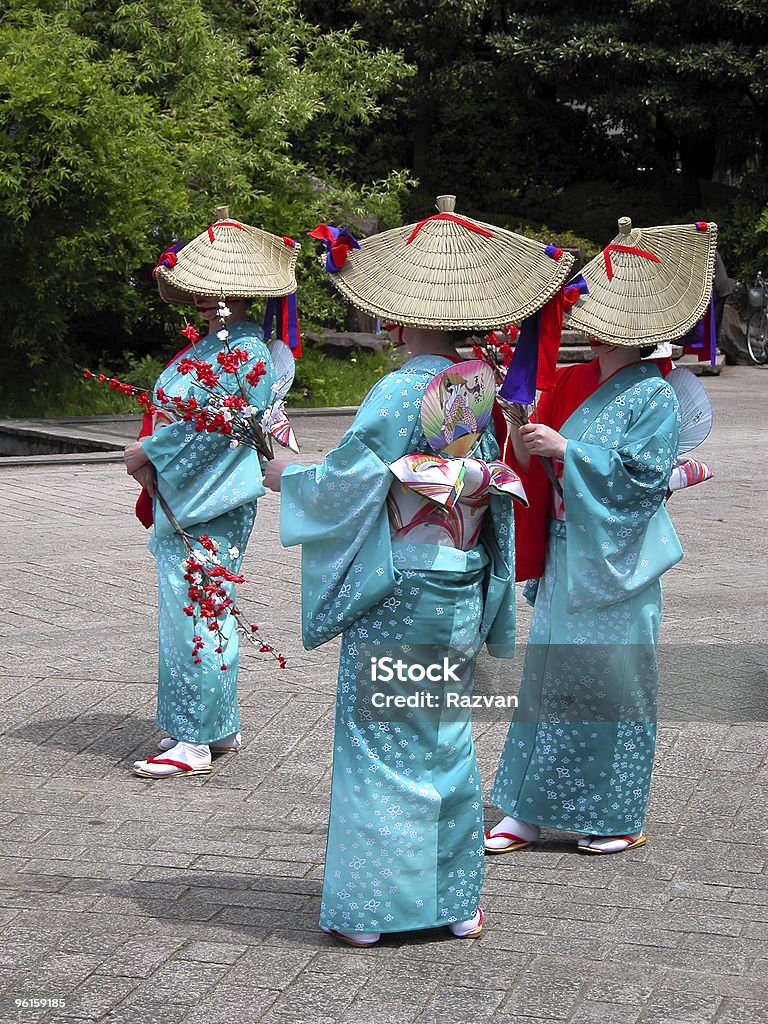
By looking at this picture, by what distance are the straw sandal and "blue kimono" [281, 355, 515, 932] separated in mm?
705

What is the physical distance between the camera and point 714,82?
64.7ft

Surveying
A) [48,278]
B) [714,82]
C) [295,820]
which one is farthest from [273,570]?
[714,82]

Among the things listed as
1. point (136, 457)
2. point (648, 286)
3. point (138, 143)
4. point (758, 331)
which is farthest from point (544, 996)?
point (758, 331)

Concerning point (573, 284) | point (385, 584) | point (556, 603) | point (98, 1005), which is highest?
point (573, 284)

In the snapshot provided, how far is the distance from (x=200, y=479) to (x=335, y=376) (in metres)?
10.8

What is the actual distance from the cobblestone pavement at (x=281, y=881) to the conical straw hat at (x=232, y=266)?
1.65 meters

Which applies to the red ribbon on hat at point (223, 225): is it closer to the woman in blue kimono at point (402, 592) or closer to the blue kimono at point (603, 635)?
the woman in blue kimono at point (402, 592)

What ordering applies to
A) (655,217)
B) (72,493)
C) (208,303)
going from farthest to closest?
(655,217), (72,493), (208,303)

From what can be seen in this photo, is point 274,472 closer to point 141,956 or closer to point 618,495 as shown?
point 618,495

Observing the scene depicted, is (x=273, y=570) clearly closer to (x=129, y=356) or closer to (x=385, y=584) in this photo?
(x=385, y=584)

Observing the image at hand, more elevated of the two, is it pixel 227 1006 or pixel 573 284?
pixel 573 284

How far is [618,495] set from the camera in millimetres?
4074

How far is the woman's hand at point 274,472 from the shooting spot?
3693 millimetres

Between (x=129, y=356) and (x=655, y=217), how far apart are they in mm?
9755
